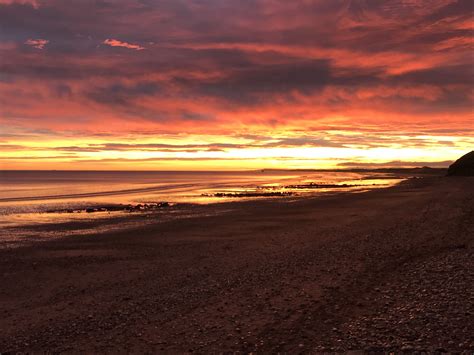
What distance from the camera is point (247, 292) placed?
452 inches

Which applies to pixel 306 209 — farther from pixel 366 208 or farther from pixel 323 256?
Result: pixel 323 256

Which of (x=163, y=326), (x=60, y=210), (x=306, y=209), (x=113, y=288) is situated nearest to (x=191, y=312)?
(x=163, y=326)

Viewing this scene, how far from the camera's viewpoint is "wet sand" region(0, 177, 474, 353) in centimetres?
833

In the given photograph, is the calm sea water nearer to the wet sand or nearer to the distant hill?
the distant hill

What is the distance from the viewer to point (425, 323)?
8289 millimetres

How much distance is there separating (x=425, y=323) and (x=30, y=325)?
30.2 ft

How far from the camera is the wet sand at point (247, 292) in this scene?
8328mm

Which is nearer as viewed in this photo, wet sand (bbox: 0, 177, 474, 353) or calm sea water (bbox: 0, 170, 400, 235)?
wet sand (bbox: 0, 177, 474, 353)

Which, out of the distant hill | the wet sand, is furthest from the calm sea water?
the wet sand

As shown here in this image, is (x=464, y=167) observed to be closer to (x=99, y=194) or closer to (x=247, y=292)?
(x=99, y=194)

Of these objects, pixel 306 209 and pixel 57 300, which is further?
pixel 306 209

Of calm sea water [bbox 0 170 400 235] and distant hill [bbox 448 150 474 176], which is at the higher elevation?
distant hill [bbox 448 150 474 176]

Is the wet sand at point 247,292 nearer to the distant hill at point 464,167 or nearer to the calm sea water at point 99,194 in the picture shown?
the calm sea water at point 99,194

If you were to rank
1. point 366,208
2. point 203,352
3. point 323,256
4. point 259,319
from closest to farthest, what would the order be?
1. point 203,352
2. point 259,319
3. point 323,256
4. point 366,208
